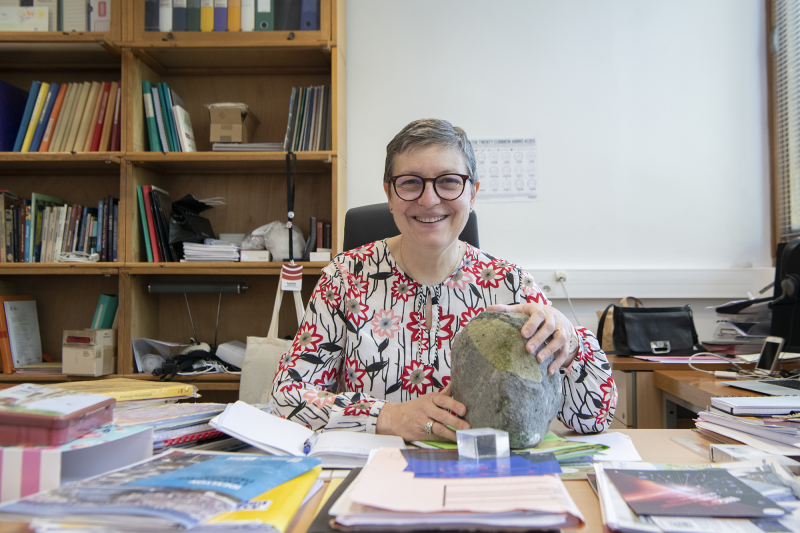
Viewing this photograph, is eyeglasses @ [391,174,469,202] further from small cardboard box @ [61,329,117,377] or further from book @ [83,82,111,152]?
book @ [83,82,111,152]

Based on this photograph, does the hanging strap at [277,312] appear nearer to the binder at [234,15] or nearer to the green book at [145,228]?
the green book at [145,228]

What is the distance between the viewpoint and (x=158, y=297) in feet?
8.13

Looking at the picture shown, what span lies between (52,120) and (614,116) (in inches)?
102

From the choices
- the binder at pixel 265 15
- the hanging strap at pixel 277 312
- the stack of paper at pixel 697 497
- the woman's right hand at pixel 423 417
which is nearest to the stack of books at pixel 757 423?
the stack of paper at pixel 697 497

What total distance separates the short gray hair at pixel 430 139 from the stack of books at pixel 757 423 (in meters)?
0.67

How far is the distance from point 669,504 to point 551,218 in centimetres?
196

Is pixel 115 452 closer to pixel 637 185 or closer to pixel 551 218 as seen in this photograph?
pixel 551 218

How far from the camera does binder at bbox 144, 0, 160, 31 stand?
85.9 inches

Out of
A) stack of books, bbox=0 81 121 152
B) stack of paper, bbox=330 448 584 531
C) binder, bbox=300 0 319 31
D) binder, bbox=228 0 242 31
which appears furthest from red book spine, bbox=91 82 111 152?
stack of paper, bbox=330 448 584 531

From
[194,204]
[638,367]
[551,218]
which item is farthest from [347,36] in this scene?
[638,367]

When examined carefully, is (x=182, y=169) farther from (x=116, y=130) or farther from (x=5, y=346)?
(x=5, y=346)

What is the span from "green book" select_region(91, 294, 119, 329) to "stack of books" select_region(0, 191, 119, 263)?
18cm

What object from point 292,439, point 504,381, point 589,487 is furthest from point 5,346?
point 589,487

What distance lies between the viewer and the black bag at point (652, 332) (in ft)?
→ 6.22
